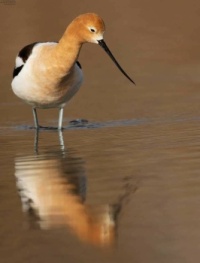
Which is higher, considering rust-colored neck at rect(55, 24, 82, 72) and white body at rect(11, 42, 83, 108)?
rust-colored neck at rect(55, 24, 82, 72)

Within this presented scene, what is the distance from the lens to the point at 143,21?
58.4 ft

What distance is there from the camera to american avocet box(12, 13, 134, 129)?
9481 mm

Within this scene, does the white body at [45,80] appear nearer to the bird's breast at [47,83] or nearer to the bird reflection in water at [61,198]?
the bird's breast at [47,83]

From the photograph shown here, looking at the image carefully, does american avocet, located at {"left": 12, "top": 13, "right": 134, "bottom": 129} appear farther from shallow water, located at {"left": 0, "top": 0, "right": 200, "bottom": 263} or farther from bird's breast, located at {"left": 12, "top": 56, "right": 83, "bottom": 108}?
shallow water, located at {"left": 0, "top": 0, "right": 200, "bottom": 263}

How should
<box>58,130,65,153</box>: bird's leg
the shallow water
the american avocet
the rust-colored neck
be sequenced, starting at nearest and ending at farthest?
the shallow water → <box>58,130,65,153</box>: bird's leg → the american avocet → the rust-colored neck

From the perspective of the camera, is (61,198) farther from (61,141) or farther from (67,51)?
(67,51)

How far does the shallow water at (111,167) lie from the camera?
19.5ft

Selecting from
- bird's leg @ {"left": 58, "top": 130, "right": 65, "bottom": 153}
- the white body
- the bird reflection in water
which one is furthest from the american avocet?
the bird reflection in water

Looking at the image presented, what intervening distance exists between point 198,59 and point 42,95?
15.8 feet

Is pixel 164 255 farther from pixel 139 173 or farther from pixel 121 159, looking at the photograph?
pixel 121 159

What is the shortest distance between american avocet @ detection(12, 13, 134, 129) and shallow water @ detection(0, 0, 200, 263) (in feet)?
1.03

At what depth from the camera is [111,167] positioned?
7902 mm

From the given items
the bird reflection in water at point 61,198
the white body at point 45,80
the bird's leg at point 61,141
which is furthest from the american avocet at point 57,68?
the bird reflection in water at point 61,198

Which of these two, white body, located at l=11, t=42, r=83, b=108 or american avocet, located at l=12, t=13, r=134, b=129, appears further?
white body, located at l=11, t=42, r=83, b=108
